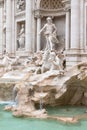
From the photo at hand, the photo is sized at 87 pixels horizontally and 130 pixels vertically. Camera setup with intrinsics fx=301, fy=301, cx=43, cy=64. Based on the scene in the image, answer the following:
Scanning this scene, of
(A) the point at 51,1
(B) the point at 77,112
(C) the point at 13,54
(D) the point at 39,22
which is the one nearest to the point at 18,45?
(C) the point at 13,54

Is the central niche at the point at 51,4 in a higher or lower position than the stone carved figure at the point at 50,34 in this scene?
higher

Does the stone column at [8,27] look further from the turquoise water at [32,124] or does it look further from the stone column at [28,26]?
the turquoise water at [32,124]

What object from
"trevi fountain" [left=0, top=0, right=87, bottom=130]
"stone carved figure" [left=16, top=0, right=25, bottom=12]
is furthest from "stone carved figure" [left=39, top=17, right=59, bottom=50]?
"stone carved figure" [left=16, top=0, right=25, bottom=12]

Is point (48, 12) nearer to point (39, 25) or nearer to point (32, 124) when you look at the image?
point (39, 25)

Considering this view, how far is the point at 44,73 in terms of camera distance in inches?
605

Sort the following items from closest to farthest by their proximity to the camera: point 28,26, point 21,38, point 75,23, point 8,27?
1. point 75,23
2. point 28,26
3. point 21,38
4. point 8,27

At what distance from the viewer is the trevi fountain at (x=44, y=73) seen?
11.5 metres

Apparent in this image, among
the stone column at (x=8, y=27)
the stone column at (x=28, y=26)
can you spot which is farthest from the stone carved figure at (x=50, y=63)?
the stone column at (x=8, y=27)

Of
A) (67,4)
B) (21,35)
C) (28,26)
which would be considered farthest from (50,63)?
(21,35)

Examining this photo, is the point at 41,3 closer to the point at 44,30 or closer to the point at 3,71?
the point at 44,30

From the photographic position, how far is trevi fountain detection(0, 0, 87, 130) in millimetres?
11492

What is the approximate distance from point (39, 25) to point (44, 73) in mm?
7039

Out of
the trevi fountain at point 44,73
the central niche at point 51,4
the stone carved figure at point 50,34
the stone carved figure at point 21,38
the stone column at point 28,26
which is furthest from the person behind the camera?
the stone carved figure at point 21,38

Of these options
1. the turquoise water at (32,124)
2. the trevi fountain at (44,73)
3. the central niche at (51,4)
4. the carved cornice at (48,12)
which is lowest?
the turquoise water at (32,124)
